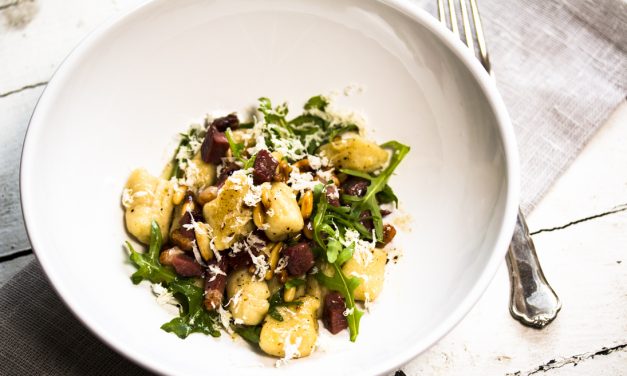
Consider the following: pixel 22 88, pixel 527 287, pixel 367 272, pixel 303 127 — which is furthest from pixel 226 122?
pixel 527 287

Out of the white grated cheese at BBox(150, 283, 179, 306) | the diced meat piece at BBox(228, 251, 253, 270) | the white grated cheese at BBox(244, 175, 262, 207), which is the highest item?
the white grated cheese at BBox(244, 175, 262, 207)

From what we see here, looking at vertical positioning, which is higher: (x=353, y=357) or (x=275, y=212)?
(x=275, y=212)

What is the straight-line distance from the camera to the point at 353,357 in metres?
1.89

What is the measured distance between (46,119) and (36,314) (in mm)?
683

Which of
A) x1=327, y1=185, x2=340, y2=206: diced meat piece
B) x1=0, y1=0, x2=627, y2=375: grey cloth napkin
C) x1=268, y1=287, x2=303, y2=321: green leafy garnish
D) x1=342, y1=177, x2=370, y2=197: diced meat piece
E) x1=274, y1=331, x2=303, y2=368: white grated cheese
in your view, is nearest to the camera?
x1=274, y1=331, x2=303, y2=368: white grated cheese

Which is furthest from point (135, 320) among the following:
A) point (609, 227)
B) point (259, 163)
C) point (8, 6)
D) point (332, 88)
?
point (609, 227)

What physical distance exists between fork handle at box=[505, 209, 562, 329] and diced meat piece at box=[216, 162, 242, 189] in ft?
3.42

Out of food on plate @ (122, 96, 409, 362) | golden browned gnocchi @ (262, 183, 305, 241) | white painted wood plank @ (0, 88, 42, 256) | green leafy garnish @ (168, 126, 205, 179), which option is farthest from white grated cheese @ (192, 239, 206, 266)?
white painted wood plank @ (0, 88, 42, 256)

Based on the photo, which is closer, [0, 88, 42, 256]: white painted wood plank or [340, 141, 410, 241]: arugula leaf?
[340, 141, 410, 241]: arugula leaf

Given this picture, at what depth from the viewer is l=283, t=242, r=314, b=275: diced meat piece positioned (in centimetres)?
194

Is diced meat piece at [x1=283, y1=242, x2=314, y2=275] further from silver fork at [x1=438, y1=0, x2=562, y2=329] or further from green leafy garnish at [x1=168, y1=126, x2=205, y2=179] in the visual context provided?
silver fork at [x1=438, y1=0, x2=562, y2=329]

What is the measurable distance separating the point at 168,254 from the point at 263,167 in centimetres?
40

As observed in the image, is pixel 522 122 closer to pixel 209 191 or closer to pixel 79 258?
pixel 209 191

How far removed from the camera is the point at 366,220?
2129 mm
